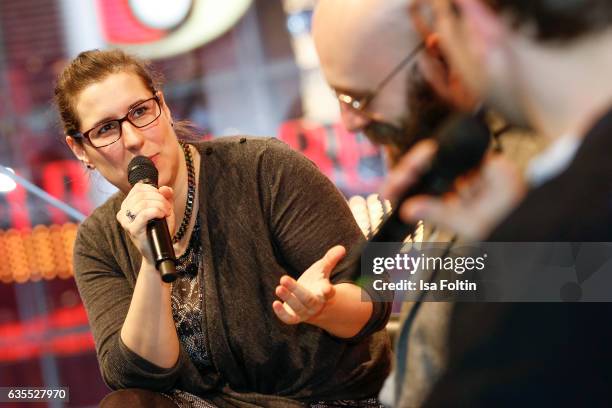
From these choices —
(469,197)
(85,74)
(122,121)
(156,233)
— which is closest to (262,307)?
(156,233)

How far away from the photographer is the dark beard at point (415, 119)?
101 centimetres

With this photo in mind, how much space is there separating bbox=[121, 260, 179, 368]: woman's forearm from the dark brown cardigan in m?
0.02

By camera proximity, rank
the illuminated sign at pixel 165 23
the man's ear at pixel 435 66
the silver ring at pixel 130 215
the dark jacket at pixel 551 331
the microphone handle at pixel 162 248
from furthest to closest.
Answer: the illuminated sign at pixel 165 23 → the silver ring at pixel 130 215 → the microphone handle at pixel 162 248 → the man's ear at pixel 435 66 → the dark jacket at pixel 551 331

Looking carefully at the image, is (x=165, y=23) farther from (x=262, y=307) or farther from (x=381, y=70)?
(x=381, y=70)

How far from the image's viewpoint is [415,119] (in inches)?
41.0

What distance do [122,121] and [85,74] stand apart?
0.13m

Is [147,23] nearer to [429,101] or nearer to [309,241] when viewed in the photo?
[309,241]

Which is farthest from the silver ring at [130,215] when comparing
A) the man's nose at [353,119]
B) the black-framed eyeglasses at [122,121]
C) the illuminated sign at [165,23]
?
the illuminated sign at [165,23]

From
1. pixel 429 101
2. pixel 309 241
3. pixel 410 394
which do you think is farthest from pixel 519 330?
pixel 309 241

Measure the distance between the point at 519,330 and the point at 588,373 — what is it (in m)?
0.06

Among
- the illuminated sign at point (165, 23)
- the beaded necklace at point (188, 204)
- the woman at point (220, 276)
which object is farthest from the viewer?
the illuminated sign at point (165, 23)

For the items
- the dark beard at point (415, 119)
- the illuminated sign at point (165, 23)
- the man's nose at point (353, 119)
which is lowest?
the dark beard at point (415, 119)

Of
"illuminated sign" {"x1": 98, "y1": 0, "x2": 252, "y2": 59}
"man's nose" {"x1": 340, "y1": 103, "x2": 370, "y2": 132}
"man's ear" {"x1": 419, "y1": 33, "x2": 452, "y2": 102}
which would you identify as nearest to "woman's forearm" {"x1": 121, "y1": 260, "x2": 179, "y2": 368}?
"man's nose" {"x1": 340, "y1": 103, "x2": 370, "y2": 132}

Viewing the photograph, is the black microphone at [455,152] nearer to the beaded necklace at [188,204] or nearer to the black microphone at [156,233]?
the black microphone at [156,233]
